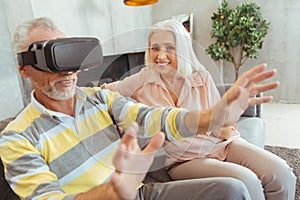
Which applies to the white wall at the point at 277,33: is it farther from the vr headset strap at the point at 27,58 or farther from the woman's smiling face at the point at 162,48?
the vr headset strap at the point at 27,58

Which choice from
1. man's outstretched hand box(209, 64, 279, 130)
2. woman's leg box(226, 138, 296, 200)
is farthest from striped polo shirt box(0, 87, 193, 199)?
woman's leg box(226, 138, 296, 200)

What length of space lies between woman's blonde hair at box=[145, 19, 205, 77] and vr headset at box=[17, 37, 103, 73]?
33 cm

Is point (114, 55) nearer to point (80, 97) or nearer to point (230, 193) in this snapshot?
point (80, 97)

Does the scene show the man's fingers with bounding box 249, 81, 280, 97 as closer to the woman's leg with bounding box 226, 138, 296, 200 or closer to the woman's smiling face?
the woman's smiling face

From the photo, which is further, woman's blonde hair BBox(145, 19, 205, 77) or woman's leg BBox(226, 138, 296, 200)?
woman's leg BBox(226, 138, 296, 200)

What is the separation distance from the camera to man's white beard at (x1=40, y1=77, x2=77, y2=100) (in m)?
0.85

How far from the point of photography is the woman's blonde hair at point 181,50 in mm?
983

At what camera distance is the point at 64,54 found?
67 cm

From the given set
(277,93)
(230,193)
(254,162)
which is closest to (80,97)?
(230,193)

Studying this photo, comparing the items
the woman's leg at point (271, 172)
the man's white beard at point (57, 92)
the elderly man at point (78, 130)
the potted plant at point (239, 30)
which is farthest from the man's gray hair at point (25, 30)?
the potted plant at point (239, 30)

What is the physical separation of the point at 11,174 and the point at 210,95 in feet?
2.14

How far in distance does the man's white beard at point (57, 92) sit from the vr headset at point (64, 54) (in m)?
0.12

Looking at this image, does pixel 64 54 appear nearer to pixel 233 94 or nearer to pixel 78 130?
pixel 78 130

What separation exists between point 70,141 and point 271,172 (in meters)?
0.81
